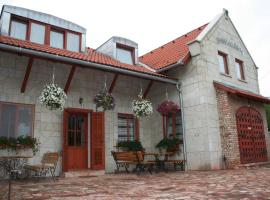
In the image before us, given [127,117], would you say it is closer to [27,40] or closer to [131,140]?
[131,140]

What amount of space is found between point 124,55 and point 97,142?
5.30 m

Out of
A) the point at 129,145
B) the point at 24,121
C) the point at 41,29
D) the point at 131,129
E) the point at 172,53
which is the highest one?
the point at 41,29

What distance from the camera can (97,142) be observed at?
10.3 m

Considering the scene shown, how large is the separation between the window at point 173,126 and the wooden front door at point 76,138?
3564mm

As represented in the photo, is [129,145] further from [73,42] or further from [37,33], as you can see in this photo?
[37,33]

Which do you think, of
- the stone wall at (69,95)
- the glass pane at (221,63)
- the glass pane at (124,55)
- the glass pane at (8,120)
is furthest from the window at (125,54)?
the glass pane at (8,120)

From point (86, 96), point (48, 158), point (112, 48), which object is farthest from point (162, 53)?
point (48, 158)

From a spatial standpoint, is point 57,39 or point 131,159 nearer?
point 131,159

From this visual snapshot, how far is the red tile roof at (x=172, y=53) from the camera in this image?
12.1 meters

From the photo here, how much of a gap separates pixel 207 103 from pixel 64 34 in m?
6.63

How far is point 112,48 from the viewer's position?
13359mm

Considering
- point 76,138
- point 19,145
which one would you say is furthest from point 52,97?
point 76,138

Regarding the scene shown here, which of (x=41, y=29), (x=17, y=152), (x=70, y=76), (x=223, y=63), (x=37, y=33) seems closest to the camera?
(x=17, y=152)

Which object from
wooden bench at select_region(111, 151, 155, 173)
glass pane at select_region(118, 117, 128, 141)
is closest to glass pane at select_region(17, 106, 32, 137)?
wooden bench at select_region(111, 151, 155, 173)
